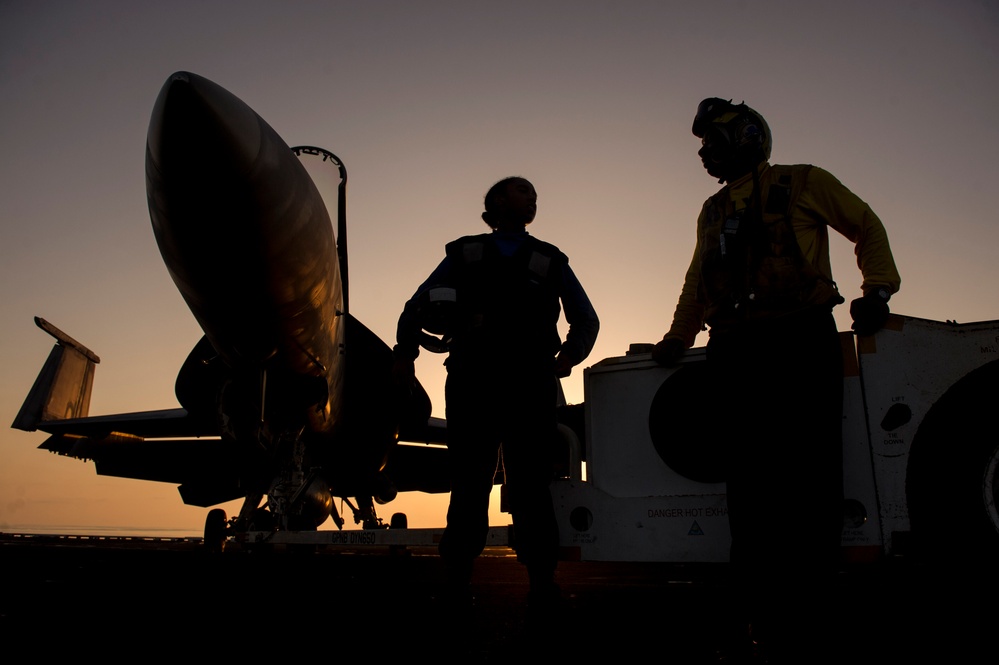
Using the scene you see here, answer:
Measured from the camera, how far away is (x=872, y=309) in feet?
8.13

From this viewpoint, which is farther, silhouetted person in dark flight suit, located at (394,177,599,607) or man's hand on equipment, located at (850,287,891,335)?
silhouetted person in dark flight suit, located at (394,177,599,607)

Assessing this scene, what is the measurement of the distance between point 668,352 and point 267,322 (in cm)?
283

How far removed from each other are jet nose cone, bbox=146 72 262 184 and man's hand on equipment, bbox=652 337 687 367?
7.75 feet

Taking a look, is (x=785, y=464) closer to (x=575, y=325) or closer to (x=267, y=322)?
(x=575, y=325)

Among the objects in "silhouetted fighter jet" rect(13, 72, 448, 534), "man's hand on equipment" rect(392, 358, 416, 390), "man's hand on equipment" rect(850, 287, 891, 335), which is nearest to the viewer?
"man's hand on equipment" rect(850, 287, 891, 335)

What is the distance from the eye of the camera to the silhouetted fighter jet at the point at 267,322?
3.38m

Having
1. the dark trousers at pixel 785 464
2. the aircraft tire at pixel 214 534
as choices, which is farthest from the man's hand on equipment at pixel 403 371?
the aircraft tire at pixel 214 534

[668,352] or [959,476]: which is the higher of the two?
[668,352]

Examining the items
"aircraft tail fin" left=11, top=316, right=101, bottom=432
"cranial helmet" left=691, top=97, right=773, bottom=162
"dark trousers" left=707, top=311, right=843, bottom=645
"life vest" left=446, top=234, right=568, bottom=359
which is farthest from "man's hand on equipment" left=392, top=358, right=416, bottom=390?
"aircraft tail fin" left=11, top=316, right=101, bottom=432

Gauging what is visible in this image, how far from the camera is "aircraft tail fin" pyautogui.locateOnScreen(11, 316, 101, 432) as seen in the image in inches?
508

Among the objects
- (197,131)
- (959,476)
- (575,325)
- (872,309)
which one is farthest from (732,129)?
(197,131)

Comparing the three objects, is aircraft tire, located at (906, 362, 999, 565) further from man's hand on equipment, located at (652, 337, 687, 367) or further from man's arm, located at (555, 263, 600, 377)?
man's arm, located at (555, 263, 600, 377)

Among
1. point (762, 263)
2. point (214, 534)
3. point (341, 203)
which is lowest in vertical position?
point (214, 534)

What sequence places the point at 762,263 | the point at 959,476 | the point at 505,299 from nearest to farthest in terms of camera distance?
the point at 959,476
the point at 762,263
the point at 505,299
